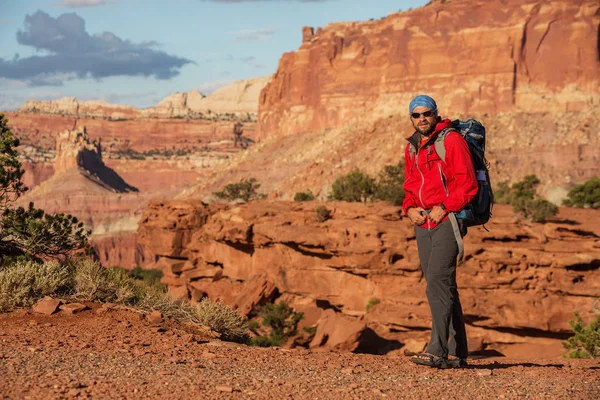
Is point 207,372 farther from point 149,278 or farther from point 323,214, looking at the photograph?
point 149,278

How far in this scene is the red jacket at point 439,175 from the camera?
21.1 feet

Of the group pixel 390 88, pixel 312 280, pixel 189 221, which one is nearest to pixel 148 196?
pixel 390 88

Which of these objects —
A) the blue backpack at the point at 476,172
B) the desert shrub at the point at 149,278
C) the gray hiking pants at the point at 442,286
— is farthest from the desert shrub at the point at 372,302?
the blue backpack at the point at 476,172

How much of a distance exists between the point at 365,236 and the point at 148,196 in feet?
268

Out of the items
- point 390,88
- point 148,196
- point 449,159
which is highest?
point 390,88

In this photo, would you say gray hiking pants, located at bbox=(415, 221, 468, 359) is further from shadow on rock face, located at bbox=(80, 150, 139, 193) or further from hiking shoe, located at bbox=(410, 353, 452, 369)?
shadow on rock face, located at bbox=(80, 150, 139, 193)

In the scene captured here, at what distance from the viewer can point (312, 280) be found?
2847 centimetres

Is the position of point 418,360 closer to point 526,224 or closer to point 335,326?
point 335,326

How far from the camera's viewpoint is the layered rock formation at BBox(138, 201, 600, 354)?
22578 millimetres

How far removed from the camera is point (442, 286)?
660 cm

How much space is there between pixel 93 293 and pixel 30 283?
71cm

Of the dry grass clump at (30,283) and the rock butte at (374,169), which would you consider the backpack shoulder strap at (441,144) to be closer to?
the dry grass clump at (30,283)

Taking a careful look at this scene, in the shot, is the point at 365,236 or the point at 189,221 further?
the point at 189,221

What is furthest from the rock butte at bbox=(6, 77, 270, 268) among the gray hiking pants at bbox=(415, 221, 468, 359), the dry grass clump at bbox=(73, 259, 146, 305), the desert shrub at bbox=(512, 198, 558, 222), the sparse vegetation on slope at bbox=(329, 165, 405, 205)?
the gray hiking pants at bbox=(415, 221, 468, 359)
